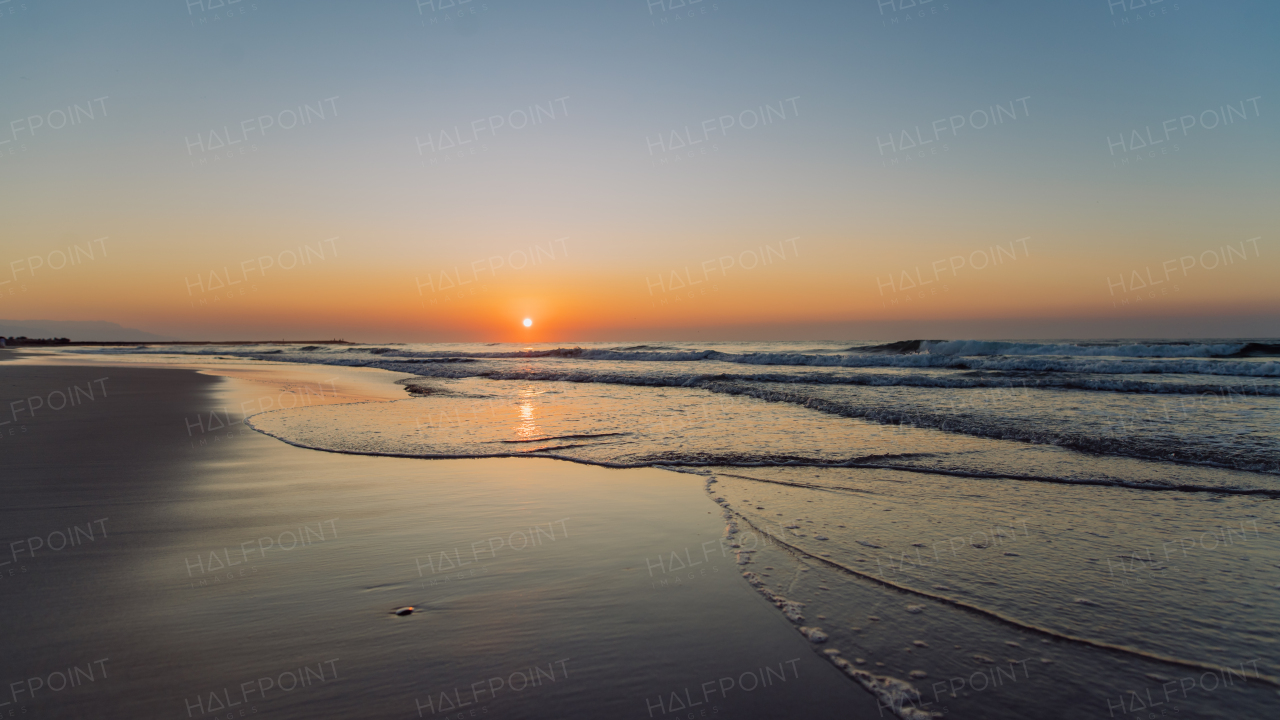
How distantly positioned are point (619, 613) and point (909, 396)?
45.1ft

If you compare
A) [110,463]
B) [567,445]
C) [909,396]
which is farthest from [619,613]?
[909,396]

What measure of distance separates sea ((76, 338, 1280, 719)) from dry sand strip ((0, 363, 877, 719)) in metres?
0.44

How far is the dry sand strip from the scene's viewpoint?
258 cm

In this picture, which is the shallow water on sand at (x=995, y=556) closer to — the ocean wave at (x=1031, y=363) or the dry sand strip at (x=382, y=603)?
the dry sand strip at (x=382, y=603)

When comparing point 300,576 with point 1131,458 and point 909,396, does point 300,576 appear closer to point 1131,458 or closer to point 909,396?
point 1131,458

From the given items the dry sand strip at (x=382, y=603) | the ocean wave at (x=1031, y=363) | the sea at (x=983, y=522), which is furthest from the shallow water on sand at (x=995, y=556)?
the ocean wave at (x=1031, y=363)

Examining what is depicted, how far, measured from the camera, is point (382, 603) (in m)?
3.46

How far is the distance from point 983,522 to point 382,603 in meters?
4.81

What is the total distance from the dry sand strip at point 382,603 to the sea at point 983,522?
0.44 meters

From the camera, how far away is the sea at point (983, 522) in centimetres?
281

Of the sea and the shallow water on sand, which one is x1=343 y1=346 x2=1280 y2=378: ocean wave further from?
the shallow water on sand

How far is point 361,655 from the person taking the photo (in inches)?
113

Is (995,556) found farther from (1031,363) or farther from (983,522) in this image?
(1031,363)

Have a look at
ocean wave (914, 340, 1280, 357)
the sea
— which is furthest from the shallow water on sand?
ocean wave (914, 340, 1280, 357)
